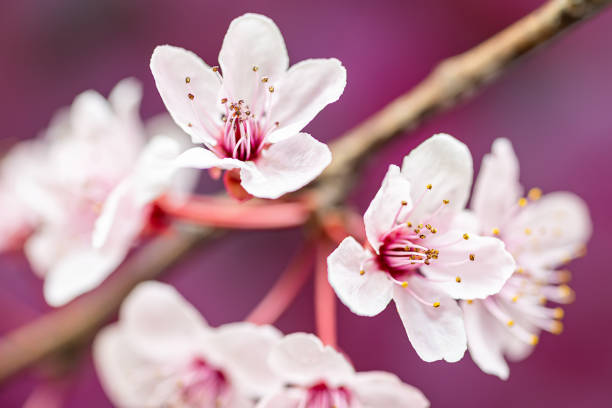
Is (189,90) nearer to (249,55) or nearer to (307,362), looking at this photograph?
(249,55)

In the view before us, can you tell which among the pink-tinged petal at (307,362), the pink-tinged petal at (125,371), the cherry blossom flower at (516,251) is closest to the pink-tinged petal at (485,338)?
the cherry blossom flower at (516,251)

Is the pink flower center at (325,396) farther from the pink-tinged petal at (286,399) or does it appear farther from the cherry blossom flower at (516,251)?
A: the cherry blossom flower at (516,251)

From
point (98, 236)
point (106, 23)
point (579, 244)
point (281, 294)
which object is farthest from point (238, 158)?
point (106, 23)

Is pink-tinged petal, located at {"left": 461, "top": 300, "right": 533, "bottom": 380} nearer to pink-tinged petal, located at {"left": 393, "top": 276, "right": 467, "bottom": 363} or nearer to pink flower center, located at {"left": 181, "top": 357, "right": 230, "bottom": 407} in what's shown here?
pink-tinged petal, located at {"left": 393, "top": 276, "right": 467, "bottom": 363}

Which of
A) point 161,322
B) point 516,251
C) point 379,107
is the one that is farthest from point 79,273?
point 379,107

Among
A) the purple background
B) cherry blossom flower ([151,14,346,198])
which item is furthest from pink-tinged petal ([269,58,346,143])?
the purple background
